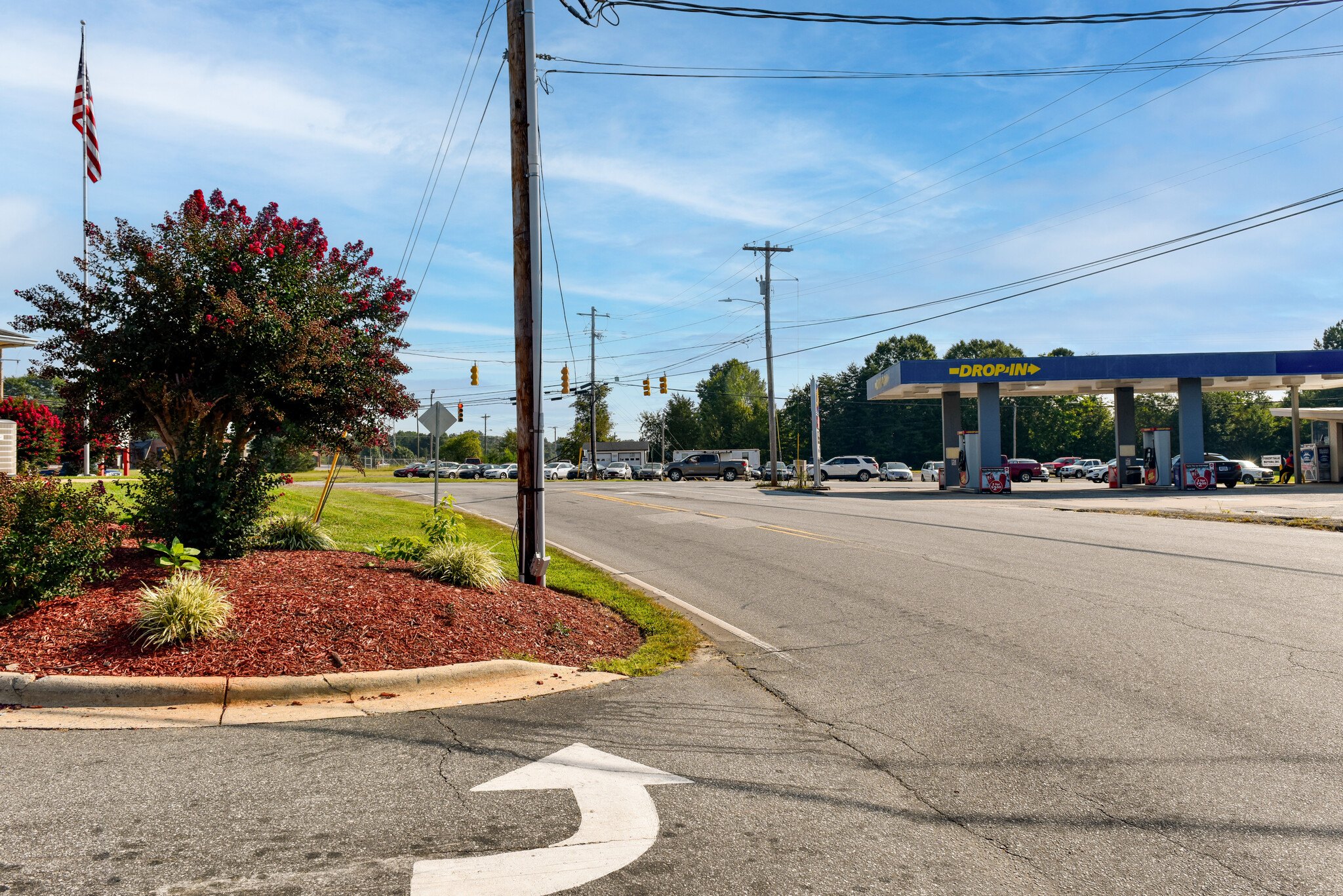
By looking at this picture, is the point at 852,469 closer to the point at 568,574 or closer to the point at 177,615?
the point at 568,574

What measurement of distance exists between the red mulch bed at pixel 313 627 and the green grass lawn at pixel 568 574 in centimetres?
28

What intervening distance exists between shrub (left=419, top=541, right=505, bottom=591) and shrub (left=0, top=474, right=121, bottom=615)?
2682mm

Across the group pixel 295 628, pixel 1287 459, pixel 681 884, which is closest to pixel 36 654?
pixel 295 628

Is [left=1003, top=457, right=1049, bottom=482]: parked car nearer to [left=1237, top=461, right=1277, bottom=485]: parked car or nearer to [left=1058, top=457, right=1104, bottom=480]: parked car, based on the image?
[left=1058, top=457, right=1104, bottom=480]: parked car

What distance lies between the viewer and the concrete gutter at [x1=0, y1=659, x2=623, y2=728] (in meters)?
5.02

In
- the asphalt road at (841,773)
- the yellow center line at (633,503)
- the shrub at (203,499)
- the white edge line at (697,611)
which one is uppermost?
the shrub at (203,499)

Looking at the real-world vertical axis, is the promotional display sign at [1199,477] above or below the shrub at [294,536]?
below

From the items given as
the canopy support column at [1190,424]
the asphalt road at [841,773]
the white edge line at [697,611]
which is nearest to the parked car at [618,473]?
the canopy support column at [1190,424]

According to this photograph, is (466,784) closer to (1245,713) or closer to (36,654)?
(36,654)

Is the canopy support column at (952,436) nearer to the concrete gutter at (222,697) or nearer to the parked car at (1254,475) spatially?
the parked car at (1254,475)

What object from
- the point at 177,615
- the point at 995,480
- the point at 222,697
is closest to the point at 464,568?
the point at 177,615

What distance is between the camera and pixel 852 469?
200 feet

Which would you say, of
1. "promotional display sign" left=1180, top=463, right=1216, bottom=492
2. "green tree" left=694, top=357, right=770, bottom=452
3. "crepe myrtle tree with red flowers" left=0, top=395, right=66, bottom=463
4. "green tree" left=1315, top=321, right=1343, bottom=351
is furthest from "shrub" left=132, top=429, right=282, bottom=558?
"green tree" left=1315, top=321, right=1343, bottom=351

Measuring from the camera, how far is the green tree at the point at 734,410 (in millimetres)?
110938
